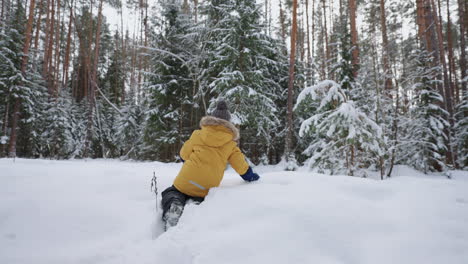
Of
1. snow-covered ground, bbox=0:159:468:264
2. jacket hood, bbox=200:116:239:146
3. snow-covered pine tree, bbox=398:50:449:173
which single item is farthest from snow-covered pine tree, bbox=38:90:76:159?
snow-covered pine tree, bbox=398:50:449:173

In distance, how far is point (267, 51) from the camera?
1083 cm

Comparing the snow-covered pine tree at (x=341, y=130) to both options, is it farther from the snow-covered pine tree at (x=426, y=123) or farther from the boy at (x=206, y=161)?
the snow-covered pine tree at (x=426, y=123)

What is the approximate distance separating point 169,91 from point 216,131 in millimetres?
10135

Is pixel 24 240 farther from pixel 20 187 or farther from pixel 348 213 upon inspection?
pixel 348 213

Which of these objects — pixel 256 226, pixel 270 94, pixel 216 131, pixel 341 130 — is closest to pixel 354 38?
pixel 270 94

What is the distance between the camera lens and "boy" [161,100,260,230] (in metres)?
2.69

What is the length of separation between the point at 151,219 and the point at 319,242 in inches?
64.2

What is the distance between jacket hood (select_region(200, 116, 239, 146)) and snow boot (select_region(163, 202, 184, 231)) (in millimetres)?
791

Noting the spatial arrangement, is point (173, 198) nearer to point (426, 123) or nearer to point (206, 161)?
point (206, 161)

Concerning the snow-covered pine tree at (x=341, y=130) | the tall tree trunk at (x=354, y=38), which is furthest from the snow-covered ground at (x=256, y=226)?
the tall tree trunk at (x=354, y=38)

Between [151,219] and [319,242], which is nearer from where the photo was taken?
[319,242]

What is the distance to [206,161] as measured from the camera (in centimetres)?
273

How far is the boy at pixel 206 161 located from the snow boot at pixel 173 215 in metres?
0.13

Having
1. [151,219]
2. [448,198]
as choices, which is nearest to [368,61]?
[448,198]
